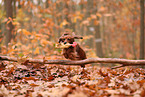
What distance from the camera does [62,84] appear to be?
249 cm

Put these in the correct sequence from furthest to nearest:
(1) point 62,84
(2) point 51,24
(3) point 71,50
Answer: (2) point 51,24 < (3) point 71,50 < (1) point 62,84

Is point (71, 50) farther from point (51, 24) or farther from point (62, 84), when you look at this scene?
point (51, 24)

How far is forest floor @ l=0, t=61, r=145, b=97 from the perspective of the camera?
6.37ft

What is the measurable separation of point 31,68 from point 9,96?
5.33 ft

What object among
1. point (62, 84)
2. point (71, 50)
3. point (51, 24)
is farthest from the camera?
point (51, 24)

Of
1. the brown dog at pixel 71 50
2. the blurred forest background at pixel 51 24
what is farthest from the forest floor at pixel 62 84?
the blurred forest background at pixel 51 24

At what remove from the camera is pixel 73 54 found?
167 inches

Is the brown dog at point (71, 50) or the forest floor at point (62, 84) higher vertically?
the brown dog at point (71, 50)

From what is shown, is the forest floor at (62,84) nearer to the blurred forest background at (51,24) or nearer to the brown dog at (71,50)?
the brown dog at (71,50)

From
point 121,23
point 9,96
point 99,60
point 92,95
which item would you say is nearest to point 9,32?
point 99,60

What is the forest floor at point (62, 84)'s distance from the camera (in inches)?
76.4

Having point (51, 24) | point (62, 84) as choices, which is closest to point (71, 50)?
point (62, 84)

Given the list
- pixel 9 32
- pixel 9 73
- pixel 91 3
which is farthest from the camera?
pixel 91 3

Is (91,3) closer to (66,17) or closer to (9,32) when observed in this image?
(66,17)
